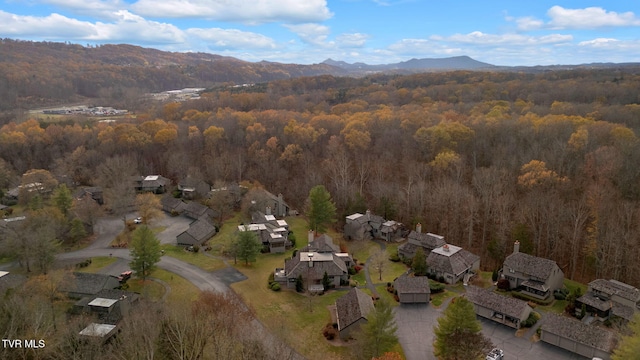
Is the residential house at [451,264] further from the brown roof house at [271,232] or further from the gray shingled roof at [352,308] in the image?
the brown roof house at [271,232]

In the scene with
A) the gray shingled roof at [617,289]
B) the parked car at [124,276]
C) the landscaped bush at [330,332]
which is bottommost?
the landscaped bush at [330,332]

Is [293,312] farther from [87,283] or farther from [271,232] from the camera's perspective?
[87,283]

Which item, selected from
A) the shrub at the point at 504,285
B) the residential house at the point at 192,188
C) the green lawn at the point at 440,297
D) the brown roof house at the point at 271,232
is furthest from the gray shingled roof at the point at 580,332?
the residential house at the point at 192,188

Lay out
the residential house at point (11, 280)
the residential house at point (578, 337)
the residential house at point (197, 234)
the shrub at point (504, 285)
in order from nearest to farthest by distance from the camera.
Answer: the residential house at point (578, 337)
the residential house at point (11, 280)
the shrub at point (504, 285)
the residential house at point (197, 234)

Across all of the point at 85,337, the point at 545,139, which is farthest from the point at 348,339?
the point at 545,139

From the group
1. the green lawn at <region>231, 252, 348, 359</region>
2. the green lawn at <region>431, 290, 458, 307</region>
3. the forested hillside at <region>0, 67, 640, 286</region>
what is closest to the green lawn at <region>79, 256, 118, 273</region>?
the green lawn at <region>231, 252, 348, 359</region>

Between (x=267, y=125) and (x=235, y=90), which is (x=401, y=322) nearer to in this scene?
(x=267, y=125)

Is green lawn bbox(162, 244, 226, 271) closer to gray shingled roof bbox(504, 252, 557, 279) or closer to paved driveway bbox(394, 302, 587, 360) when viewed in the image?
paved driveway bbox(394, 302, 587, 360)
